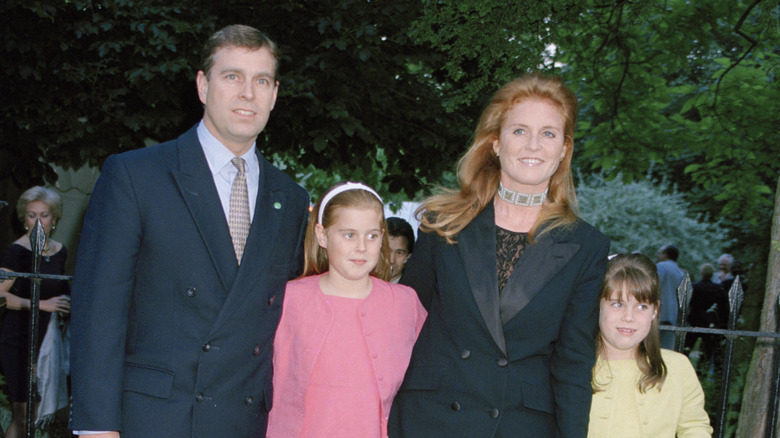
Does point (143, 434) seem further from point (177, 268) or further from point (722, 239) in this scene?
point (722, 239)

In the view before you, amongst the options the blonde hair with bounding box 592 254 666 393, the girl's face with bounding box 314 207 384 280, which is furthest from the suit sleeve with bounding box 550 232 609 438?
the girl's face with bounding box 314 207 384 280

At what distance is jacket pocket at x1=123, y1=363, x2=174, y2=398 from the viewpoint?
2.37m

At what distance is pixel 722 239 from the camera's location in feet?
80.3

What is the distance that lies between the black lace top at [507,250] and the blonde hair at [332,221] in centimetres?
65

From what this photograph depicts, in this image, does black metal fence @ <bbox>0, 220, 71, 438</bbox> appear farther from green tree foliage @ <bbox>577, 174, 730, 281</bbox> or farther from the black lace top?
green tree foliage @ <bbox>577, 174, 730, 281</bbox>

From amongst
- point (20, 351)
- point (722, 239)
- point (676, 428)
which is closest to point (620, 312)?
point (676, 428)

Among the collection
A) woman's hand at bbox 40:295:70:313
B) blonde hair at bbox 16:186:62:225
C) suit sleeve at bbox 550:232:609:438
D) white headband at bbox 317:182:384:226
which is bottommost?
woman's hand at bbox 40:295:70:313

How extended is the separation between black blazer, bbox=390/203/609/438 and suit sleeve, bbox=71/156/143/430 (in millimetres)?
1090

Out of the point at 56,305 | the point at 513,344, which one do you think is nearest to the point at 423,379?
the point at 513,344

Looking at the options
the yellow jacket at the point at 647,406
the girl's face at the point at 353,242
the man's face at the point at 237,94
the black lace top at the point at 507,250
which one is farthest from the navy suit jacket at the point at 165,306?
the yellow jacket at the point at 647,406

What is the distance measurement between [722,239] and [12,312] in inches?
940

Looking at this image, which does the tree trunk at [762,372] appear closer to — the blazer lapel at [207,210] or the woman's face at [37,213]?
the blazer lapel at [207,210]

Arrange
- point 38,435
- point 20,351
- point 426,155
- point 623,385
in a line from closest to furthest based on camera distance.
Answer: point 623,385 → point 20,351 → point 38,435 → point 426,155

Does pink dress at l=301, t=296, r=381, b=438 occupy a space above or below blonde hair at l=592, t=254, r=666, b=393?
below
